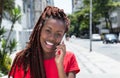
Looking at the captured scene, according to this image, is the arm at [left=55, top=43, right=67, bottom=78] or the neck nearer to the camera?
the arm at [left=55, top=43, right=67, bottom=78]

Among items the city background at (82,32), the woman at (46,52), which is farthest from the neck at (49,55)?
the city background at (82,32)

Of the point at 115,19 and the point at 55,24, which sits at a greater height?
the point at 55,24

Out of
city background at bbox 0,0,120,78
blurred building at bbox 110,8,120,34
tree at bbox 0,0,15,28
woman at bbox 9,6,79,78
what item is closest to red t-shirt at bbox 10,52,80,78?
woman at bbox 9,6,79,78

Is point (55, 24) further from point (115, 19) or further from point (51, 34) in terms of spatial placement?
point (115, 19)

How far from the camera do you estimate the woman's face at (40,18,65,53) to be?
2149mm

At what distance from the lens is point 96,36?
67562mm

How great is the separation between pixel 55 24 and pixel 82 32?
94054 millimetres

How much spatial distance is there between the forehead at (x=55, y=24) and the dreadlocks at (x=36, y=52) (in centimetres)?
2

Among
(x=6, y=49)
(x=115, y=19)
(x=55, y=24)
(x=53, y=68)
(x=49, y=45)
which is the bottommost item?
(x=6, y=49)

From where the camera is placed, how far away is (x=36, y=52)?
7.20 ft

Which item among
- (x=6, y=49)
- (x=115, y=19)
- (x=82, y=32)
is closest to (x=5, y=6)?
(x=6, y=49)

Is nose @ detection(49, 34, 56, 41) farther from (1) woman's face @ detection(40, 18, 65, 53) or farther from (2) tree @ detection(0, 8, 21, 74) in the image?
(2) tree @ detection(0, 8, 21, 74)

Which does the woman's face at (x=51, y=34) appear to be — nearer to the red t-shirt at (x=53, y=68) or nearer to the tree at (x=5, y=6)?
the red t-shirt at (x=53, y=68)

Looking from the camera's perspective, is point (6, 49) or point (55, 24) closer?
point (55, 24)
